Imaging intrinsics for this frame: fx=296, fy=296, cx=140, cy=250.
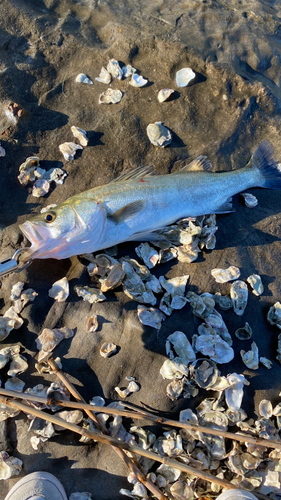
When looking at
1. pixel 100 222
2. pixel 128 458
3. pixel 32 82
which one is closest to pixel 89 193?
pixel 100 222

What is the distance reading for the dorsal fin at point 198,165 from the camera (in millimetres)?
3682

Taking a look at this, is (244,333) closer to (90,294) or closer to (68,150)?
(90,294)

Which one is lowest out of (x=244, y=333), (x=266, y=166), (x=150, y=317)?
(x=244, y=333)

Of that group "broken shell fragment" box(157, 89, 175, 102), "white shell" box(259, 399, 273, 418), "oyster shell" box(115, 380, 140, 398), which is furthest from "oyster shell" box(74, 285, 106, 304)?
"broken shell fragment" box(157, 89, 175, 102)

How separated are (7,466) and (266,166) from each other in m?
4.29

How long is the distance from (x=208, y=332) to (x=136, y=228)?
1314 mm

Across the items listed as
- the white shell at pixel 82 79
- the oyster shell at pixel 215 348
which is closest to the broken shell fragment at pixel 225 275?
the oyster shell at pixel 215 348

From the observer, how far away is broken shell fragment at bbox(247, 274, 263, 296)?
328cm

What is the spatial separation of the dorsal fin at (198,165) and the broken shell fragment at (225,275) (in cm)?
131

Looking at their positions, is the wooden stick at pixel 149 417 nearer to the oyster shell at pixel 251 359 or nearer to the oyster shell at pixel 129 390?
the oyster shell at pixel 129 390

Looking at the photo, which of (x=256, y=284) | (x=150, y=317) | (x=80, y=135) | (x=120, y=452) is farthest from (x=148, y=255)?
(x=120, y=452)

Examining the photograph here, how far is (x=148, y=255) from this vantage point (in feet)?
10.6

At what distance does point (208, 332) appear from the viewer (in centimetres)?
299

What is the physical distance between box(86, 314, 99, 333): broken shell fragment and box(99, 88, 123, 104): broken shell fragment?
2.75 metres
